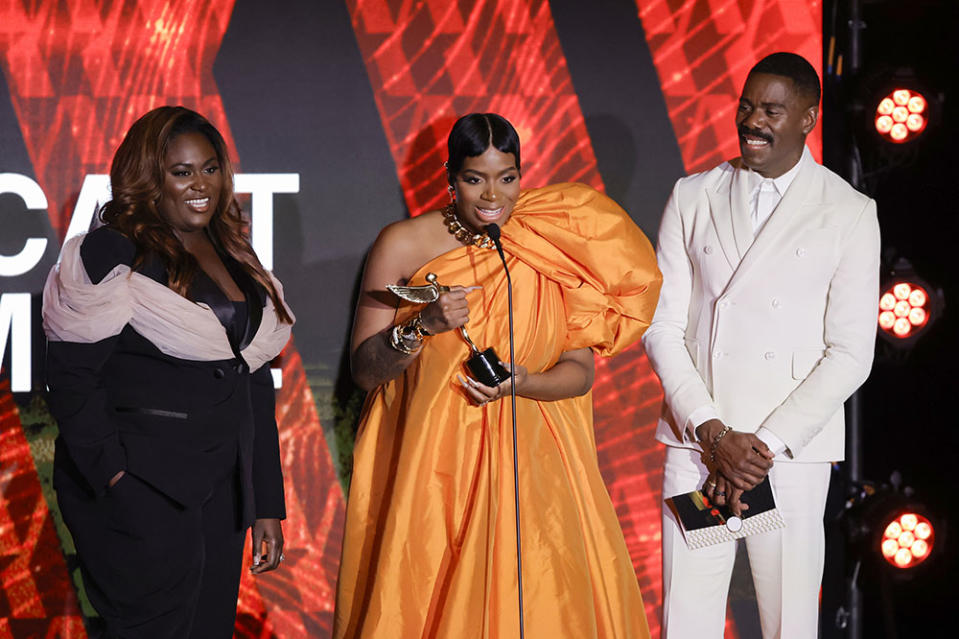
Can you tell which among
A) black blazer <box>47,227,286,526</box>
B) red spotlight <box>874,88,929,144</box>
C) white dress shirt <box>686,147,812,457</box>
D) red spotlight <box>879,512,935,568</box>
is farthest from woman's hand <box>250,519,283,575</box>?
red spotlight <box>874,88,929,144</box>

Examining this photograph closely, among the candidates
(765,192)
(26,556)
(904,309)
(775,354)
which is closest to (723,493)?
(775,354)

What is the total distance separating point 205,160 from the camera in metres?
2.35

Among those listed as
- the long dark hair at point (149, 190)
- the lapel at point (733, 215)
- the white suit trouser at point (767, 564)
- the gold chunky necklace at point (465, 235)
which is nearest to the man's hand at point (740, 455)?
the white suit trouser at point (767, 564)

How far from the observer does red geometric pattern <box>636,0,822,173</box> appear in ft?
11.1

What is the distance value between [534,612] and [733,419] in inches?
30.3

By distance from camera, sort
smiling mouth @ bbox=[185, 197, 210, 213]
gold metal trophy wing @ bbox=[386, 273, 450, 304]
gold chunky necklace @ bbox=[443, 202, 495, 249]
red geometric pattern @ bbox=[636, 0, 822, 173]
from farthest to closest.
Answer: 1. red geometric pattern @ bbox=[636, 0, 822, 173]
2. gold chunky necklace @ bbox=[443, 202, 495, 249]
3. smiling mouth @ bbox=[185, 197, 210, 213]
4. gold metal trophy wing @ bbox=[386, 273, 450, 304]

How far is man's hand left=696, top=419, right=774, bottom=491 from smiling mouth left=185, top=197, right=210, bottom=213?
1411 mm

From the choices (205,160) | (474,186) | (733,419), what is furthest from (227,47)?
(733,419)

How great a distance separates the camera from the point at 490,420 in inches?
96.0

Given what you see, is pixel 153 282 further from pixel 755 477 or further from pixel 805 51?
pixel 805 51

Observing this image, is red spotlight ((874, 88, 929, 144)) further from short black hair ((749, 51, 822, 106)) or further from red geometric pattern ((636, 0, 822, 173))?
short black hair ((749, 51, 822, 106))

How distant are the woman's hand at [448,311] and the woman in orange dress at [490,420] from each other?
0.03 metres

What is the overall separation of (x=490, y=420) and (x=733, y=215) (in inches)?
35.9

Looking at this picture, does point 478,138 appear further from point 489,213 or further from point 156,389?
point 156,389
